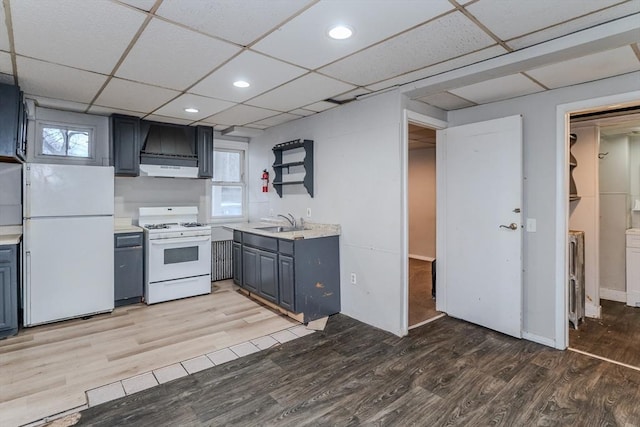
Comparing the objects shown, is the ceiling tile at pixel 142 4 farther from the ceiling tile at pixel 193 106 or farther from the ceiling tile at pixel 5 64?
the ceiling tile at pixel 193 106

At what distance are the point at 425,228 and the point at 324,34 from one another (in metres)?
5.45

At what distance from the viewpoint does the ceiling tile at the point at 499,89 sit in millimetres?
2797

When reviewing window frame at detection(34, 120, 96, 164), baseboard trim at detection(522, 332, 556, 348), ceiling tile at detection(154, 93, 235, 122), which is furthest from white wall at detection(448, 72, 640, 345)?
window frame at detection(34, 120, 96, 164)

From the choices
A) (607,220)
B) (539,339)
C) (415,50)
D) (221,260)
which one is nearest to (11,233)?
(221,260)

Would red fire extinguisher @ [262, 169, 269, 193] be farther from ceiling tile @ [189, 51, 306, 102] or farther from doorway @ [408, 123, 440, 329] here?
doorway @ [408, 123, 440, 329]

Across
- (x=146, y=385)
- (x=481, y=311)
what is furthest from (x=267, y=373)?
(x=481, y=311)

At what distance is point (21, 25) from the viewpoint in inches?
77.7

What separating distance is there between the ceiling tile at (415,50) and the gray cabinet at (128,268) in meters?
3.04

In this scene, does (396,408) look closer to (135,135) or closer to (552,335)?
(552,335)

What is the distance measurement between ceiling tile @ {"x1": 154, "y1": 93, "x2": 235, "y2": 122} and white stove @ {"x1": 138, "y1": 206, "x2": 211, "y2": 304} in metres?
1.35

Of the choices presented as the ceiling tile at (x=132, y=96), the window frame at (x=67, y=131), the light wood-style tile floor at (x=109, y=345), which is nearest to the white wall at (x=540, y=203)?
the light wood-style tile floor at (x=109, y=345)

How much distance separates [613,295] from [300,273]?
3972 millimetres

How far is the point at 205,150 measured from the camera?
4.86 m

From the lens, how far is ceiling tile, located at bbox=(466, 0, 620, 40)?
175cm
